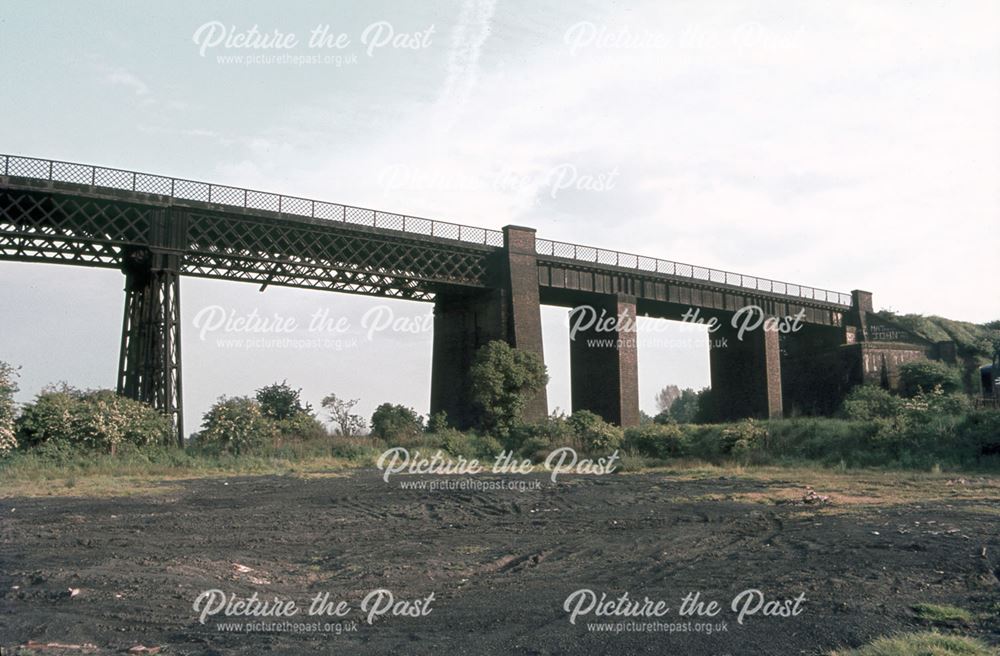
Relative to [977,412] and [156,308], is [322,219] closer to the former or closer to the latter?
[156,308]

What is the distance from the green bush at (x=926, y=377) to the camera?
160 ft

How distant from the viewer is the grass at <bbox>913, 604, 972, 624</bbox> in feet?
24.7

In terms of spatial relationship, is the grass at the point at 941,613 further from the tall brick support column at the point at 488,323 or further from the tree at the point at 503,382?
the tall brick support column at the point at 488,323

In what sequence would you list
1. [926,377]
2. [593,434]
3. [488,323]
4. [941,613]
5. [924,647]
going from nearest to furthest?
[924,647], [941,613], [593,434], [488,323], [926,377]

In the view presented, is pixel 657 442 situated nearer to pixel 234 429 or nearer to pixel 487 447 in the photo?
pixel 487 447

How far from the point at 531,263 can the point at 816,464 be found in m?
17.9

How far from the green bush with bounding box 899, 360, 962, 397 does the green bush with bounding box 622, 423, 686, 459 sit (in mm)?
23691

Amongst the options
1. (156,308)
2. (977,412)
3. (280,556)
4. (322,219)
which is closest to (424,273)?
(322,219)

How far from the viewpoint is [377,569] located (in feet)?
34.3

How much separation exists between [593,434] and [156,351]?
17.8 metres

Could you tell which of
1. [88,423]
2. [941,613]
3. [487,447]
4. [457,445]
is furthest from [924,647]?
[487,447]

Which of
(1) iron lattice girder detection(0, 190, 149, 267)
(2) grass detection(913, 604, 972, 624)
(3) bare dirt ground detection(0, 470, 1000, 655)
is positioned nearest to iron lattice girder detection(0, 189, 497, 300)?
(1) iron lattice girder detection(0, 190, 149, 267)

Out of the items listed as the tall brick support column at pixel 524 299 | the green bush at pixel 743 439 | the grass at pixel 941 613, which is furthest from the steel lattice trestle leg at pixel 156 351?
the grass at pixel 941 613

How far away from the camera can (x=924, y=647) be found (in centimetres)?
643
